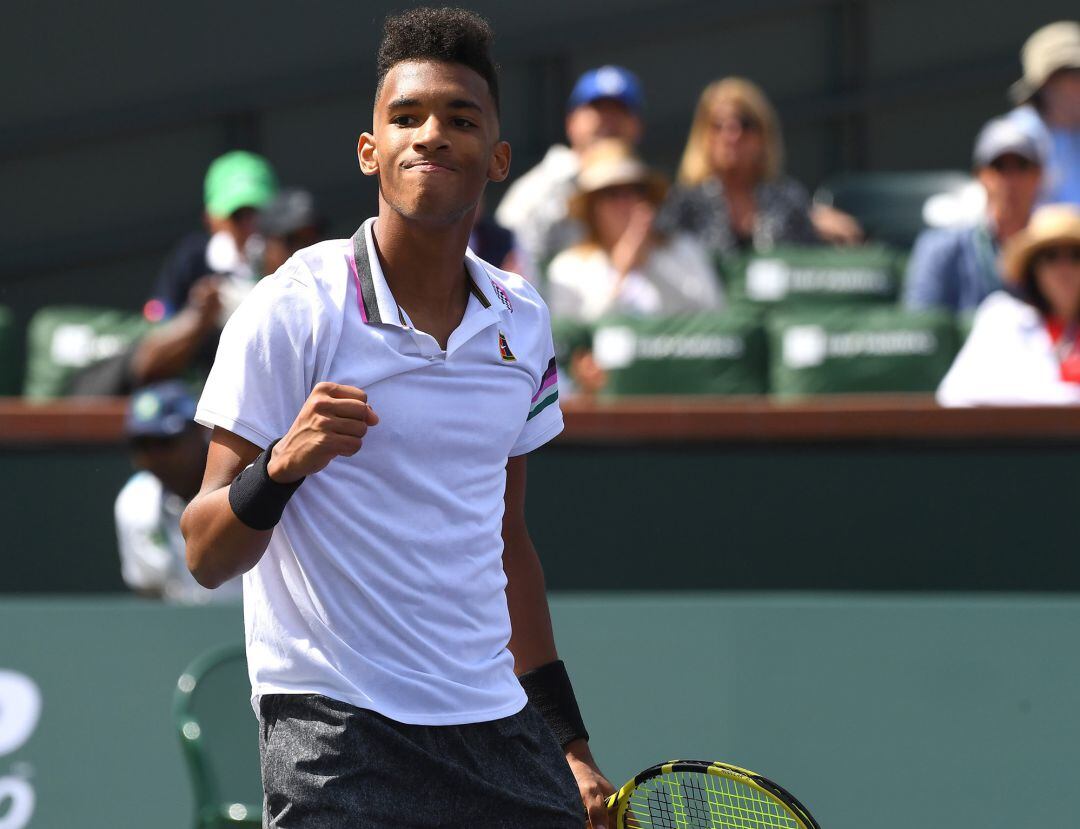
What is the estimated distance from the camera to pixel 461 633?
7.55 feet

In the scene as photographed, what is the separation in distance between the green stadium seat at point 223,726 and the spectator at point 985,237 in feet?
9.20

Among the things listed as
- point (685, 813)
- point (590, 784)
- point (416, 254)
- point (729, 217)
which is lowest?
point (685, 813)

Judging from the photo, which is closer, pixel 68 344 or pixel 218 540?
pixel 218 540

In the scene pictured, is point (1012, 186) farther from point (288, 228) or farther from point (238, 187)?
point (238, 187)

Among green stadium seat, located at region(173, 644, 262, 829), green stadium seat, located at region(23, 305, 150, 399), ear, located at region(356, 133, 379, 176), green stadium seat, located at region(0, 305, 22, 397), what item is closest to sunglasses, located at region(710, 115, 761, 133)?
green stadium seat, located at region(23, 305, 150, 399)

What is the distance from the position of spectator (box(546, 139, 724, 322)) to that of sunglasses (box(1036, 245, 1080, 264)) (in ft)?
3.81

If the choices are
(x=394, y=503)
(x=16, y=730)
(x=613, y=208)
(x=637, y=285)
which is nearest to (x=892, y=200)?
(x=613, y=208)

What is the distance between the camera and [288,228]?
5809 millimetres

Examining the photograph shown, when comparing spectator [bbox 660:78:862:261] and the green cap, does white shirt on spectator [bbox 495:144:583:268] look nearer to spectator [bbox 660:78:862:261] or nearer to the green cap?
spectator [bbox 660:78:862:261]

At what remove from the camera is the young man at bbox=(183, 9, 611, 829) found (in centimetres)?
221

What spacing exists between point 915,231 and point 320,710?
227 inches

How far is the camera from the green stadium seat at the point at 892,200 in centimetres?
761

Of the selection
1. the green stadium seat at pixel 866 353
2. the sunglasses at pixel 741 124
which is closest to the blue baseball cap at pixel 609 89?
the sunglasses at pixel 741 124

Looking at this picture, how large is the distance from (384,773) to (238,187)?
182 inches
